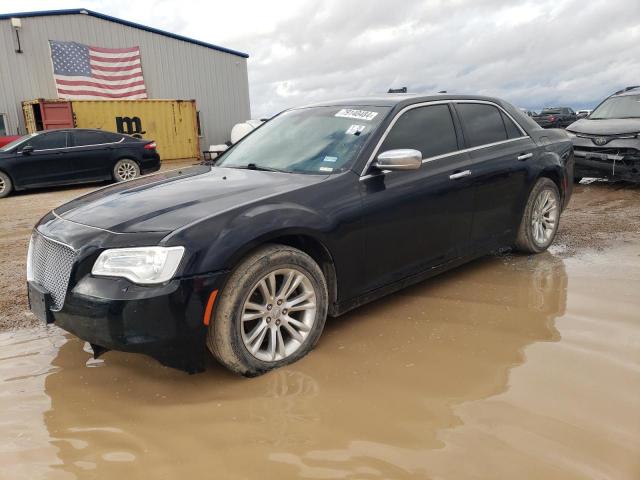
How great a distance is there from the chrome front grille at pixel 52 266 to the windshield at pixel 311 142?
1.43 metres

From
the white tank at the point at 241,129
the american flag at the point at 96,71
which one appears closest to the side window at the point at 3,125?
the american flag at the point at 96,71

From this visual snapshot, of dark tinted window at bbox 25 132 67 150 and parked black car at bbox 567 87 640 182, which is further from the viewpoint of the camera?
dark tinted window at bbox 25 132 67 150

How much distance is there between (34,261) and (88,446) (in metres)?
1.27

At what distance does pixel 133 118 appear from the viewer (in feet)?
61.0

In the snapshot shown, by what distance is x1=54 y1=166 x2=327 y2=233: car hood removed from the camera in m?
2.73

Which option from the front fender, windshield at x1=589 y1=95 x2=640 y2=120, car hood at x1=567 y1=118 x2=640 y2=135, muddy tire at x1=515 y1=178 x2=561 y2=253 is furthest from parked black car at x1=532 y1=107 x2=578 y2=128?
the front fender

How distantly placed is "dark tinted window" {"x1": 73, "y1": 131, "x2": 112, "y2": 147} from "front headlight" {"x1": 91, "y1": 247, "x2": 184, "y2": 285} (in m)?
10.6

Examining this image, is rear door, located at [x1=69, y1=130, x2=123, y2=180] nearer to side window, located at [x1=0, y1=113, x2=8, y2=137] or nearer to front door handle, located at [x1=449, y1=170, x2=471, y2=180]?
side window, located at [x1=0, y1=113, x2=8, y2=137]

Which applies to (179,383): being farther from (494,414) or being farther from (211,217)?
(494,414)

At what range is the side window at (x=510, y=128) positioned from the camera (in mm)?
4641

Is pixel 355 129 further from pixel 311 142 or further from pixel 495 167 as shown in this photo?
pixel 495 167

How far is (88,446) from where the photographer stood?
2.34 meters

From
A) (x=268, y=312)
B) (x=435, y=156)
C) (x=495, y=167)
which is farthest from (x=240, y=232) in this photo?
(x=495, y=167)

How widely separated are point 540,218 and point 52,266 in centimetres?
414
